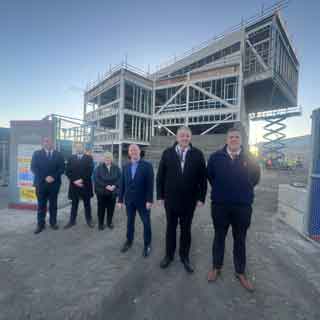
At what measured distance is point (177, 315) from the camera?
5.85 ft

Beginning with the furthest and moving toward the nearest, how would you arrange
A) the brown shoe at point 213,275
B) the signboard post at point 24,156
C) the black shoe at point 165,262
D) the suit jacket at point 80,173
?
1. the signboard post at point 24,156
2. the suit jacket at point 80,173
3. the black shoe at point 165,262
4. the brown shoe at point 213,275

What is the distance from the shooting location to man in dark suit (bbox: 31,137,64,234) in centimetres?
369

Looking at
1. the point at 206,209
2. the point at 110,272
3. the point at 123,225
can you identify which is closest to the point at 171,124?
the point at 206,209

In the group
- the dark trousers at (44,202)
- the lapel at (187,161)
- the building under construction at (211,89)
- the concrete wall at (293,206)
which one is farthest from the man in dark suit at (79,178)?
the building under construction at (211,89)

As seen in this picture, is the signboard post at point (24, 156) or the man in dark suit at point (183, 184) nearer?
the man in dark suit at point (183, 184)

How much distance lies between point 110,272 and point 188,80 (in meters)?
24.4

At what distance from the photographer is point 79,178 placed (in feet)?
12.8

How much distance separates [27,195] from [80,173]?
2425 millimetres

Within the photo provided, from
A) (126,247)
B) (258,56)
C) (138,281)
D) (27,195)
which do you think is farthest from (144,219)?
(258,56)

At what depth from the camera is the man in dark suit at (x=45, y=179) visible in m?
3.69

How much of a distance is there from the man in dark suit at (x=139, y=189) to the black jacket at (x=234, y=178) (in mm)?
1158

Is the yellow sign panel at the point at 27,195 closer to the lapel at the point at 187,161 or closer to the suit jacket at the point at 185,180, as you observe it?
the suit jacket at the point at 185,180

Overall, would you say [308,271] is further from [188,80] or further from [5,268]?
[188,80]

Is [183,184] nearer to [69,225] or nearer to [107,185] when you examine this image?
[107,185]
